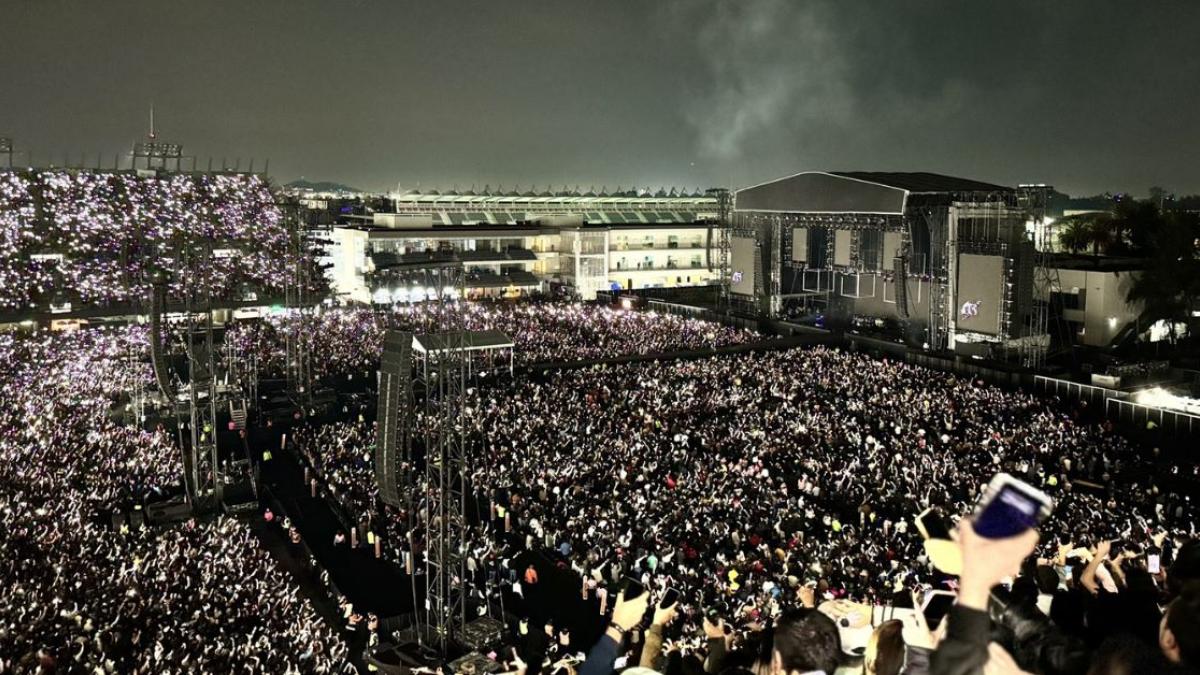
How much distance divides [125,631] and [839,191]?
28.8 metres

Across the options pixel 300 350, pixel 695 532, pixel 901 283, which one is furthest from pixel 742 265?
pixel 695 532

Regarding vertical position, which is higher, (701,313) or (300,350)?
(701,313)

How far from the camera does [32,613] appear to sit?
29.5 ft

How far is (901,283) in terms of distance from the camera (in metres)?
29.6

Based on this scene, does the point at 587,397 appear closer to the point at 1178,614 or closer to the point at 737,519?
the point at 737,519

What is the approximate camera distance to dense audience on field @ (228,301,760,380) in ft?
91.7

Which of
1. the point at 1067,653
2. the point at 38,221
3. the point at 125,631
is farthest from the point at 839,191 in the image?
the point at 38,221

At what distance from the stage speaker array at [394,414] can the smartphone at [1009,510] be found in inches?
352

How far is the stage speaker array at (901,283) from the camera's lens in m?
29.5

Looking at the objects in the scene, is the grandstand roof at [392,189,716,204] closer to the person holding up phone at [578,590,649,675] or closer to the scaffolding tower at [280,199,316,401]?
the scaffolding tower at [280,199,316,401]

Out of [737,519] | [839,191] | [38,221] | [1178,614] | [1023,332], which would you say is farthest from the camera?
[38,221]

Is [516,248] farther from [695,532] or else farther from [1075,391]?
[695,532]

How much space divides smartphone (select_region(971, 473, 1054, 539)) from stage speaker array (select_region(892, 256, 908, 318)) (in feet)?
96.9

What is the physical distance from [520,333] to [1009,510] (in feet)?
99.5
